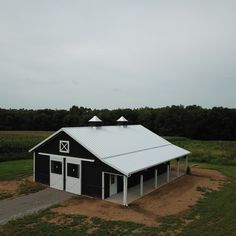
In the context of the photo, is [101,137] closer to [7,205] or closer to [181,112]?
[7,205]

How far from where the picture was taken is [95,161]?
57.3 ft

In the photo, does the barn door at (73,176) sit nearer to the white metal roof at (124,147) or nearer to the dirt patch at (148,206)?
the dirt patch at (148,206)

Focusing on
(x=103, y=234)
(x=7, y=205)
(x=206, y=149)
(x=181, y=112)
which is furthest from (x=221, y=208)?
(x=181, y=112)

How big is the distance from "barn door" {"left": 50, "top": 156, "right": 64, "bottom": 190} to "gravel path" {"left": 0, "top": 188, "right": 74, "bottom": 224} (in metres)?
0.57

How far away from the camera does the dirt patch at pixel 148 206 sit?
14.2 m

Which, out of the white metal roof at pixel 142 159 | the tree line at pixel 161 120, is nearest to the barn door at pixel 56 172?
the white metal roof at pixel 142 159

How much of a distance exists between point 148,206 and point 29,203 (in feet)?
22.0

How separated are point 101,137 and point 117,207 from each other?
19.5 ft

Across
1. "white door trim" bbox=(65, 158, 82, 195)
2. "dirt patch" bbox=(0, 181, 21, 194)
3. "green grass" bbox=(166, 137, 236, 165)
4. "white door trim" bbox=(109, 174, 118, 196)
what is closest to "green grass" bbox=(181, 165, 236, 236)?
"white door trim" bbox=(109, 174, 118, 196)

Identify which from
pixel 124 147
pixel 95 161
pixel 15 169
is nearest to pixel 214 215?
pixel 95 161

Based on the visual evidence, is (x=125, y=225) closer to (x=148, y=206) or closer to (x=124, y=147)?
→ (x=148, y=206)

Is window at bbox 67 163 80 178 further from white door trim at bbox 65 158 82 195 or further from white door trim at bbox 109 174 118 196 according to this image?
white door trim at bbox 109 174 118 196

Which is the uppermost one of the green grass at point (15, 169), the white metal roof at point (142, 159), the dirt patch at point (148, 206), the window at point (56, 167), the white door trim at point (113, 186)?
the white metal roof at point (142, 159)

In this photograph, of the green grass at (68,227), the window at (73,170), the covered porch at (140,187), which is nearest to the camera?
the green grass at (68,227)
